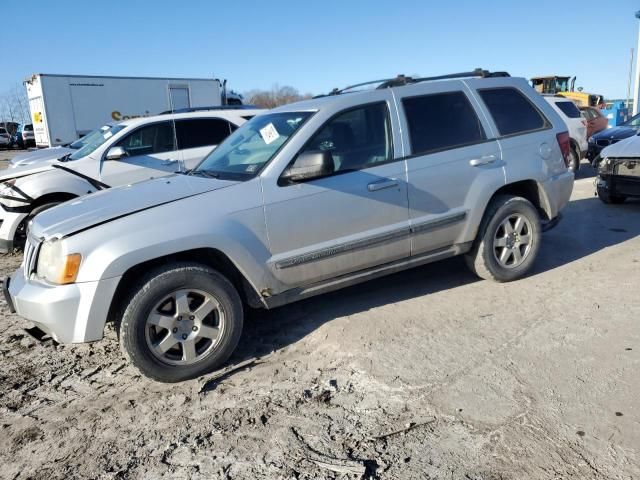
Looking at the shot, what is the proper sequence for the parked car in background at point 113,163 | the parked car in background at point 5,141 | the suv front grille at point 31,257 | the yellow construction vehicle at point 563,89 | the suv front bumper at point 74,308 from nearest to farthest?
the suv front bumper at point 74,308 → the suv front grille at point 31,257 → the parked car in background at point 113,163 → the yellow construction vehicle at point 563,89 → the parked car in background at point 5,141

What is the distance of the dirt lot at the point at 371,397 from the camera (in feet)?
8.86

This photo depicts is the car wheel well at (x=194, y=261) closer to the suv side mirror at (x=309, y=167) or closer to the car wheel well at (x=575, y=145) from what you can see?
the suv side mirror at (x=309, y=167)

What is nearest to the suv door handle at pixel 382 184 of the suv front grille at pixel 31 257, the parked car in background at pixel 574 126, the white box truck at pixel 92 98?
the suv front grille at pixel 31 257

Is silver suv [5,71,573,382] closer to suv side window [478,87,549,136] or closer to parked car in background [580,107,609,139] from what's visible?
suv side window [478,87,549,136]

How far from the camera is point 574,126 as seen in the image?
479 inches

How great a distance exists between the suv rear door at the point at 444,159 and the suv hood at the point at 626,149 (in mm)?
4215

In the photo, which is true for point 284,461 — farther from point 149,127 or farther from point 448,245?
point 149,127

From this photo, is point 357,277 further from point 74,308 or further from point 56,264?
point 56,264

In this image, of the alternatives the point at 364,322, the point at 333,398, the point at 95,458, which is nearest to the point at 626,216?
the point at 364,322

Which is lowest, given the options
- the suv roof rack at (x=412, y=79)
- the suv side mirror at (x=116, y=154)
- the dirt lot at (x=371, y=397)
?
the dirt lot at (x=371, y=397)

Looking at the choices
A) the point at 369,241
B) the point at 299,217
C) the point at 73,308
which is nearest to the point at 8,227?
the point at 73,308

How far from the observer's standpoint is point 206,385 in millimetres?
3545

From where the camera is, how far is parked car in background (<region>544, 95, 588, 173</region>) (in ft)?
39.3

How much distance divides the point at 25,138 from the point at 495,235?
37069 mm
